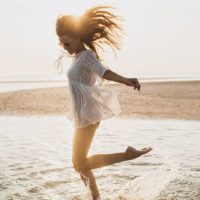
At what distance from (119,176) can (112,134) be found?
14.8ft

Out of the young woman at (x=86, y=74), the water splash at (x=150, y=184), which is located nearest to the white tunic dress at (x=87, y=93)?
the young woman at (x=86, y=74)

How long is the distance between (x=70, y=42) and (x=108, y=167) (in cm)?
306

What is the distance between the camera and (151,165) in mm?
8312

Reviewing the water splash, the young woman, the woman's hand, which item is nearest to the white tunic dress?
the young woman

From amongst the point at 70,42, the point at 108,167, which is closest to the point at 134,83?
the point at 70,42

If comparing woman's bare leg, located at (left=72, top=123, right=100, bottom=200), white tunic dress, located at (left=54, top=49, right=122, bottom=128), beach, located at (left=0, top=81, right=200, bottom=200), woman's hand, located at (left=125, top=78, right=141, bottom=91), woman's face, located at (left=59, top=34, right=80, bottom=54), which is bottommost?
beach, located at (left=0, top=81, right=200, bottom=200)

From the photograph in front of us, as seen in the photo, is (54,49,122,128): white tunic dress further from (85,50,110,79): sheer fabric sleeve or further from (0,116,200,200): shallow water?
(0,116,200,200): shallow water

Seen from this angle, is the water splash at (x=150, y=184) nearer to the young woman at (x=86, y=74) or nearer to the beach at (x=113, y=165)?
the beach at (x=113, y=165)

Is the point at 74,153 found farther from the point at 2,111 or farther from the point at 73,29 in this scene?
the point at 2,111

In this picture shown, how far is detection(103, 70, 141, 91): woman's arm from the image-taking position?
5094mm

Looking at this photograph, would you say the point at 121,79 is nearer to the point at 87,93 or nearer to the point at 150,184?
the point at 87,93

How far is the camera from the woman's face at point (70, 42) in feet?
18.6

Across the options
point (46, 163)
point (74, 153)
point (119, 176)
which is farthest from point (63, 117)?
point (74, 153)

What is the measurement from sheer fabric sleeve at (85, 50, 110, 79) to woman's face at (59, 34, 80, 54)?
206mm
